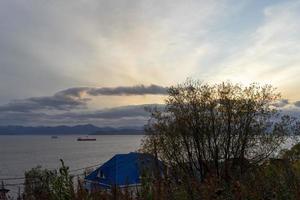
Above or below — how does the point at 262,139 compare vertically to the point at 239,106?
below

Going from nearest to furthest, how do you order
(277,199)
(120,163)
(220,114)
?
(277,199)
(220,114)
(120,163)

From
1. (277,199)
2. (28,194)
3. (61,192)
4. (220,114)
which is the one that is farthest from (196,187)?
(220,114)

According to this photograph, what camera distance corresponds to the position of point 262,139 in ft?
81.7

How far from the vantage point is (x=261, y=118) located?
25.0 metres

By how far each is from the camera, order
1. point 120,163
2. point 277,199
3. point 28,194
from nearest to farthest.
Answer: point 28,194 → point 277,199 → point 120,163

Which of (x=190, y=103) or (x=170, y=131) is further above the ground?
(x=190, y=103)

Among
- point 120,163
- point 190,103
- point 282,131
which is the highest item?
point 190,103

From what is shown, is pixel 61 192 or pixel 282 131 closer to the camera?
pixel 61 192

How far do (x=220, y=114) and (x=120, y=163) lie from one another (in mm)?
10568

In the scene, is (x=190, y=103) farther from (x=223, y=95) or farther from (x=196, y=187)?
(x=196, y=187)

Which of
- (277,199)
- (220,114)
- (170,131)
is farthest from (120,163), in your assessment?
(277,199)

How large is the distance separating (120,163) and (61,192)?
27.2 m

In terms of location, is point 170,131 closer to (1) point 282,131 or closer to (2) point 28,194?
(1) point 282,131

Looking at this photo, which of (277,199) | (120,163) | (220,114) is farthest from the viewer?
(120,163)
